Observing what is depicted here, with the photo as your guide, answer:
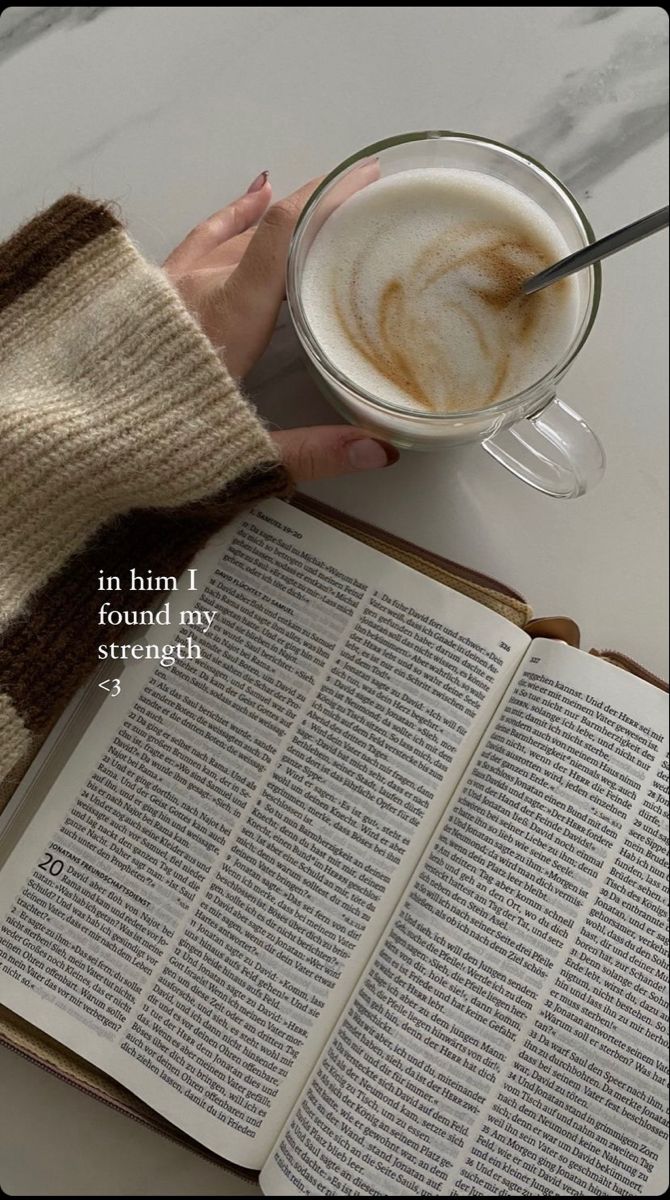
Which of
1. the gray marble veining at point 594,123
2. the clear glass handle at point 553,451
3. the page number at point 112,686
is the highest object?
the gray marble veining at point 594,123

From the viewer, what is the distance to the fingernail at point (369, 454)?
59 cm

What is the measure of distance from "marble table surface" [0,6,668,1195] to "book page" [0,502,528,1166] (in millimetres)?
70

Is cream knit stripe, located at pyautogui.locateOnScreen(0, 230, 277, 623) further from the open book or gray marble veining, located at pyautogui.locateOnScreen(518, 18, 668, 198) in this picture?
gray marble veining, located at pyautogui.locateOnScreen(518, 18, 668, 198)

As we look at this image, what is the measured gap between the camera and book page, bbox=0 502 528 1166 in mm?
589

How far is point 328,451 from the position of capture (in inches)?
23.2

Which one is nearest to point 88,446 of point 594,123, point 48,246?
point 48,246

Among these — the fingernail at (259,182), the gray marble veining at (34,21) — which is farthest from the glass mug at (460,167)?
the gray marble veining at (34,21)

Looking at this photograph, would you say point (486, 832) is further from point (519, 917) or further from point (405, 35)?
point (405, 35)

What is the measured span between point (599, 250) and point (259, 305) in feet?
0.68

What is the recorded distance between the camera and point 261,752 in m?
0.61

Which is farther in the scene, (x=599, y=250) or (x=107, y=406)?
(x=107, y=406)

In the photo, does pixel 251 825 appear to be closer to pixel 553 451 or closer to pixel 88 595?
pixel 88 595

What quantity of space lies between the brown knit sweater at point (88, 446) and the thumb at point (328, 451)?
2 centimetres

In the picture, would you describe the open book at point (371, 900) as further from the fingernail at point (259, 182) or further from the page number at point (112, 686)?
the fingernail at point (259, 182)
